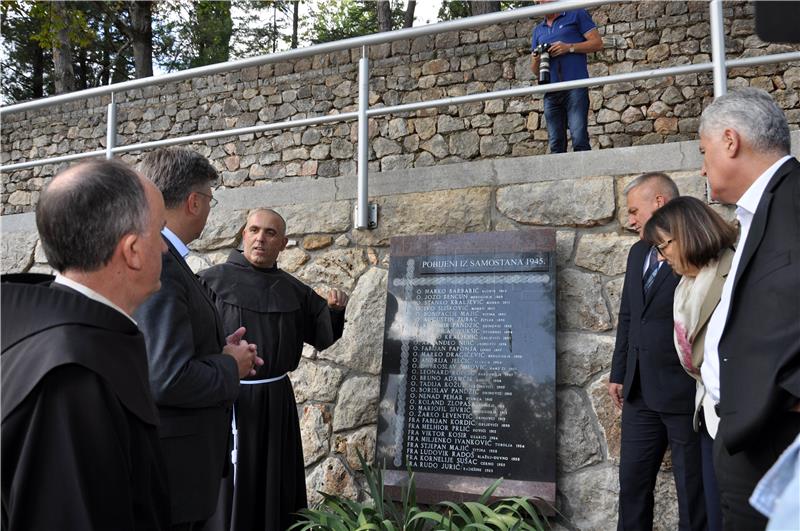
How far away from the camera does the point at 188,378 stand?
2.01 m

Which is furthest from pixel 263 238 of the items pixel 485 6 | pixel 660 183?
pixel 485 6

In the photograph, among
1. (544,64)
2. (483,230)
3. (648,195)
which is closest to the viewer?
(648,195)

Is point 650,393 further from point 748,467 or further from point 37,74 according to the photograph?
point 37,74

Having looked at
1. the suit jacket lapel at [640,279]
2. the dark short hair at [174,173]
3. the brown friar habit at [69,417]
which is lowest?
the brown friar habit at [69,417]

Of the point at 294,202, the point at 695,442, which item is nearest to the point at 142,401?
the point at 695,442

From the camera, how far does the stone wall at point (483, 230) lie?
10.8ft

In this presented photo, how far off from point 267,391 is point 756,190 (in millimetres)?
2185

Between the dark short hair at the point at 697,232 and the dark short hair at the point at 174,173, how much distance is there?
65.9 inches

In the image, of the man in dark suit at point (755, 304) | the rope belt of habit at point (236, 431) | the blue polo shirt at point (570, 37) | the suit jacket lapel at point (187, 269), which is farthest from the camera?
the blue polo shirt at point (570, 37)

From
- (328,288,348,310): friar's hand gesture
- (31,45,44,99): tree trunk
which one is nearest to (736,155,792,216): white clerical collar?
(328,288,348,310): friar's hand gesture

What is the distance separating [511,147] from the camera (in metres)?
7.76

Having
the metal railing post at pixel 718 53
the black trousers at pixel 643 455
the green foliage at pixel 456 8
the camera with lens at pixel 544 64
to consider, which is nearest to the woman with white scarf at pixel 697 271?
the black trousers at pixel 643 455

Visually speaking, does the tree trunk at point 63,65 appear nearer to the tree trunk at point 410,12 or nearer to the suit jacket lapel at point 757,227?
the tree trunk at point 410,12

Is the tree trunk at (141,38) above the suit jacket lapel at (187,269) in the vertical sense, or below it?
above
